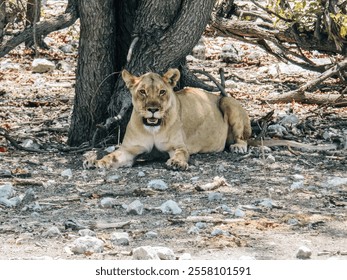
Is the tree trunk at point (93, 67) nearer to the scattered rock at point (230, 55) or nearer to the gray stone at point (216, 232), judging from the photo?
the gray stone at point (216, 232)

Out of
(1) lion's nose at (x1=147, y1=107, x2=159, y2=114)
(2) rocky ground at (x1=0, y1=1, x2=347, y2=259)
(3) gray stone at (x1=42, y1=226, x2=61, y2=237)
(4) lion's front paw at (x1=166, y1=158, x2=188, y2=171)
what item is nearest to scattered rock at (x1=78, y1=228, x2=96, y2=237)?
(2) rocky ground at (x1=0, y1=1, x2=347, y2=259)

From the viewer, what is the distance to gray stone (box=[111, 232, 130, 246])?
21.5 feet

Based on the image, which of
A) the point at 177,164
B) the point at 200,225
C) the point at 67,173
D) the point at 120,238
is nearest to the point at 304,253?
the point at 200,225

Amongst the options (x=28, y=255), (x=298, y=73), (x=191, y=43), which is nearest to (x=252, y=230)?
(x=28, y=255)

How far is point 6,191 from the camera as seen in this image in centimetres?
800

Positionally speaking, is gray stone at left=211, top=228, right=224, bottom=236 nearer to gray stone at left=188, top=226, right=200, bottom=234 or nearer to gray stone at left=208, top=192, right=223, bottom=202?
gray stone at left=188, top=226, right=200, bottom=234

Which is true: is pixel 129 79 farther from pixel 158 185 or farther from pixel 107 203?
pixel 107 203

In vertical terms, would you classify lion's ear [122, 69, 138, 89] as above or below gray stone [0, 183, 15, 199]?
above

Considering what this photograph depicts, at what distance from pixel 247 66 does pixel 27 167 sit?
268 inches

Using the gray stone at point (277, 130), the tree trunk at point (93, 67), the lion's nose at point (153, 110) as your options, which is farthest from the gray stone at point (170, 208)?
the gray stone at point (277, 130)

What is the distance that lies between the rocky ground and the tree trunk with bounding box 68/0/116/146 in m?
0.36

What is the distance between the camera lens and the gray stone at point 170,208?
7430 mm

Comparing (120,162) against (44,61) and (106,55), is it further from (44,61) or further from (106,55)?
(44,61)

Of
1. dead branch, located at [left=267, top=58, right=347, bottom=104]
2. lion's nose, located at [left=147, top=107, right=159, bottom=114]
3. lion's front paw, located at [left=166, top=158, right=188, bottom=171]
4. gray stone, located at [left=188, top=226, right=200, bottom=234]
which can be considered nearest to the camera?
gray stone, located at [left=188, top=226, right=200, bottom=234]
